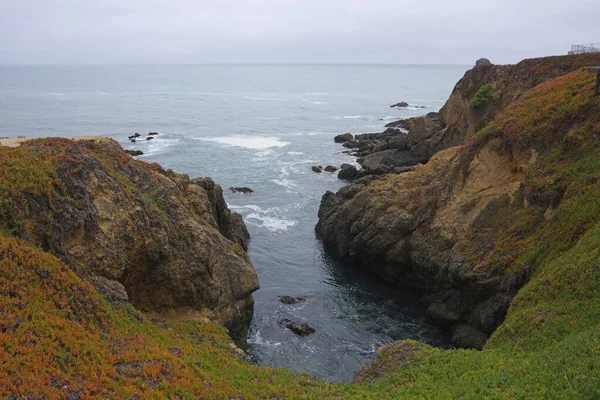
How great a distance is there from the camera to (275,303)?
39500mm

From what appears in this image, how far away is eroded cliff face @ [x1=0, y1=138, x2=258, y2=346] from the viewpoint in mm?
21317

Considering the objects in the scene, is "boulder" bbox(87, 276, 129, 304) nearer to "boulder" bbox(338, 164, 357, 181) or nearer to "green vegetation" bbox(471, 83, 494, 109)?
"green vegetation" bbox(471, 83, 494, 109)

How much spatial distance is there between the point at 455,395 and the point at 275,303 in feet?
77.2

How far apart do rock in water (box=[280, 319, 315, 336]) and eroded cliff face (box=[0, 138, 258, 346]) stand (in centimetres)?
432

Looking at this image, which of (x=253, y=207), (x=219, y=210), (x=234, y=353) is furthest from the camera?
(x=253, y=207)

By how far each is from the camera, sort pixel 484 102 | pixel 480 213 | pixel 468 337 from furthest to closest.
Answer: pixel 484 102, pixel 480 213, pixel 468 337

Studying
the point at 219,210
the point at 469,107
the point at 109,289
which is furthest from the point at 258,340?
the point at 469,107

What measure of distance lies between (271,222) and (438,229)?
79.0 ft

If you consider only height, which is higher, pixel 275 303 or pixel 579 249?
pixel 579 249

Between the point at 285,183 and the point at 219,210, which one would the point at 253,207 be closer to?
the point at 285,183

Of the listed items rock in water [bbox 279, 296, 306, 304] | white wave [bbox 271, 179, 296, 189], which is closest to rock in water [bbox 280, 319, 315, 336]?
rock in water [bbox 279, 296, 306, 304]

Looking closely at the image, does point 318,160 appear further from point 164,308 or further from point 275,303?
point 164,308

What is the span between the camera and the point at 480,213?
124 ft

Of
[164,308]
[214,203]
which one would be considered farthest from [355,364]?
[214,203]
